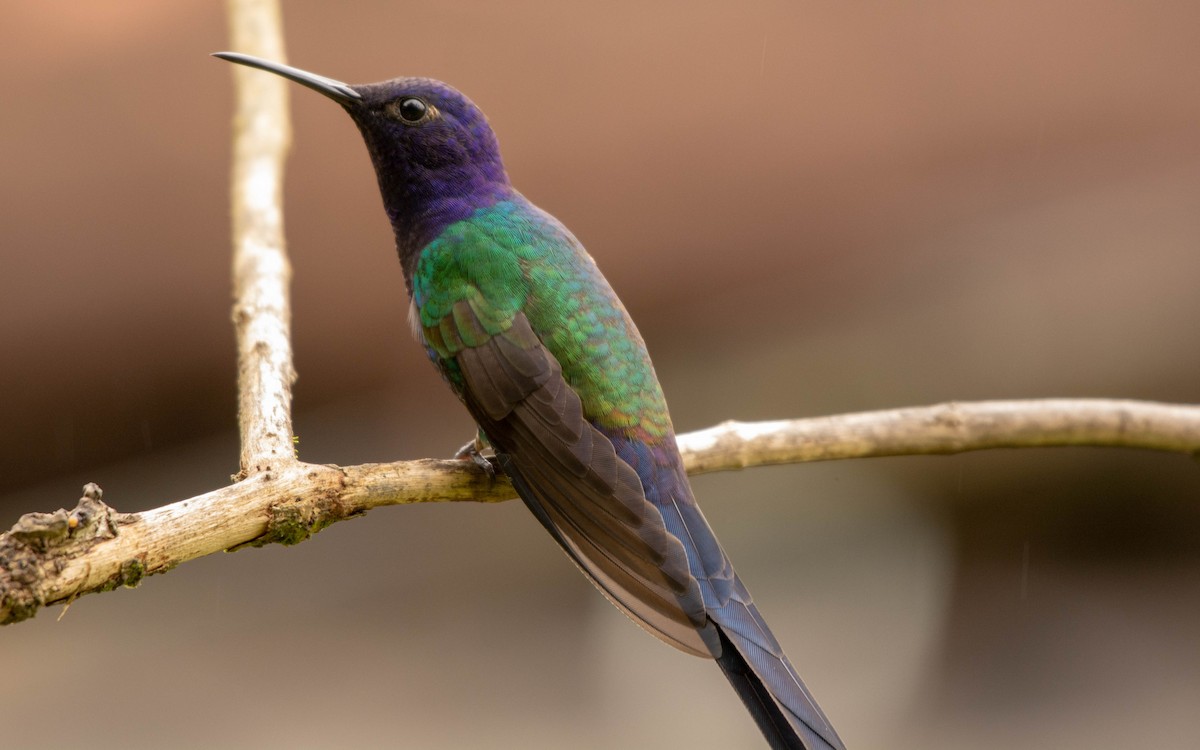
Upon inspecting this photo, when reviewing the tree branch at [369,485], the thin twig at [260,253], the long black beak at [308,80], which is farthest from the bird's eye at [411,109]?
the tree branch at [369,485]

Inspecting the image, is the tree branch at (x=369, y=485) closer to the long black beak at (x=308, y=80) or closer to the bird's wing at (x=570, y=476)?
the bird's wing at (x=570, y=476)

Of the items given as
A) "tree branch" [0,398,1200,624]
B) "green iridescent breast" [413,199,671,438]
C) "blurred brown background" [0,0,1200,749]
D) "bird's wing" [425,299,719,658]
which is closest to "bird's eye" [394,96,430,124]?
"green iridescent breast" [413,199,671,438]

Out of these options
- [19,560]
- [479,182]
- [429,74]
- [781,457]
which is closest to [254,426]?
[19,560]

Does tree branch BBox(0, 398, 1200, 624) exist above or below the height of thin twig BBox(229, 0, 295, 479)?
below

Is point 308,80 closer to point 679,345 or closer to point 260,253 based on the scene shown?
point 260,253

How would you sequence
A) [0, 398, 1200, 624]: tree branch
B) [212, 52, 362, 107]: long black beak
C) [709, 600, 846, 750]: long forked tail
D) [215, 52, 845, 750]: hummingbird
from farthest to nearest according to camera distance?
[212, 52, 362, 107]: long black beak < [215, 52, 845, 750]: hummingbird < [709, 600, 846, 750]: long forked tail < [0, 398, 1200, 624]: tree branch

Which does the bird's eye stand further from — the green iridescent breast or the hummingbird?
the green iridescent breast

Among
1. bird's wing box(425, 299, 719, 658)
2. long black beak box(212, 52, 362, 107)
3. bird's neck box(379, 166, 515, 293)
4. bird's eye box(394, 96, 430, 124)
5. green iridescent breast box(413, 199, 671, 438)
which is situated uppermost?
long black beak box(212, 52, 362, 107)

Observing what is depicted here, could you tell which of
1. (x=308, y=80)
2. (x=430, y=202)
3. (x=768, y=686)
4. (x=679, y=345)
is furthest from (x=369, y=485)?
(x=679, y=345)
